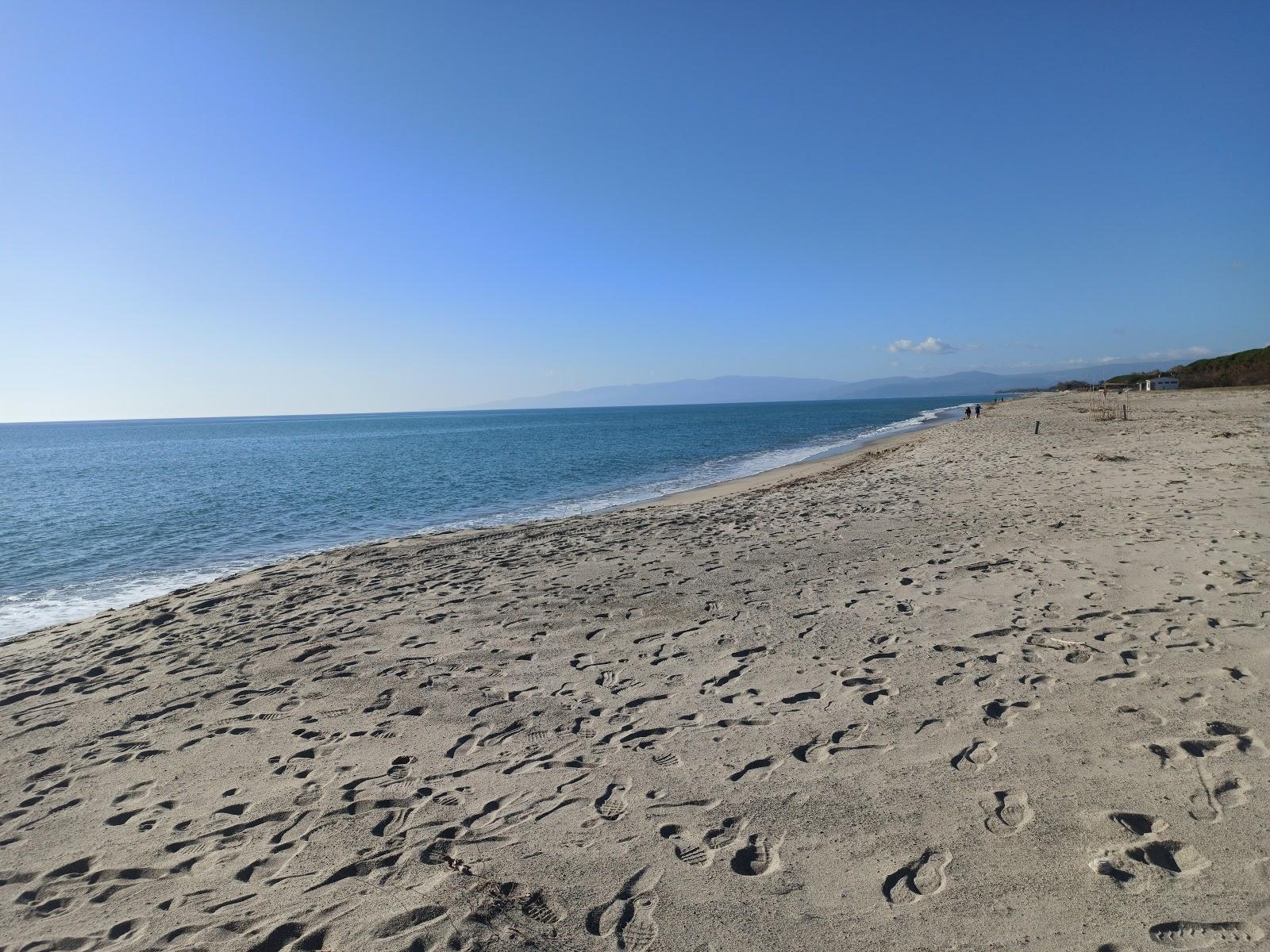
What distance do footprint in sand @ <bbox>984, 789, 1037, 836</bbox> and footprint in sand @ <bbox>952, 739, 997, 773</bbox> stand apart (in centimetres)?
28

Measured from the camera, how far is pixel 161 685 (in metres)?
7.02

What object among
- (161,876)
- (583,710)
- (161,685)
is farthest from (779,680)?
(161,685)

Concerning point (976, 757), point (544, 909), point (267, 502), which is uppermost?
point (976, 757)

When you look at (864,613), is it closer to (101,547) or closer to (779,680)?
(779,680)

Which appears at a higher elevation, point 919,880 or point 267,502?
point 919,880

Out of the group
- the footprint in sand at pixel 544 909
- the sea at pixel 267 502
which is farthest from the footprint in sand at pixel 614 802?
the sea at pixel 267 502

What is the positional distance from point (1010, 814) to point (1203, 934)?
0.94 metres

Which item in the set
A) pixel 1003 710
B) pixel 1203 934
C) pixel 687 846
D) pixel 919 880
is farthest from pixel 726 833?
pixel 1003 710

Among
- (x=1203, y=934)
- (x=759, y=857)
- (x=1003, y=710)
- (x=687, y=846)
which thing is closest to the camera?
(x=1203, y=934)

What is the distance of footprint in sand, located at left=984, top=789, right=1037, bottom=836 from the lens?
3.53 m

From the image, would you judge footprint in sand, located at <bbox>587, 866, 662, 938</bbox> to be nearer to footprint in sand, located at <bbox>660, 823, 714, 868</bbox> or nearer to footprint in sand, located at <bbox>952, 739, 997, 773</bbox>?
footprint in sand, located at <bbox>660, 823, 714, 868</bbox>

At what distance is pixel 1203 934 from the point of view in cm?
276

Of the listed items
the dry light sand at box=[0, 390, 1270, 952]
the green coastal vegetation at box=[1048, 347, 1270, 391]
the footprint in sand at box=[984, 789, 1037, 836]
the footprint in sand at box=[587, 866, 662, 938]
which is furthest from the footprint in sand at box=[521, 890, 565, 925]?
the green coastal vegetation at box=[1048, 347, 1270, 391]

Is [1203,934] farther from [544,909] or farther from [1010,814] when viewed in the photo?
[544,909]
